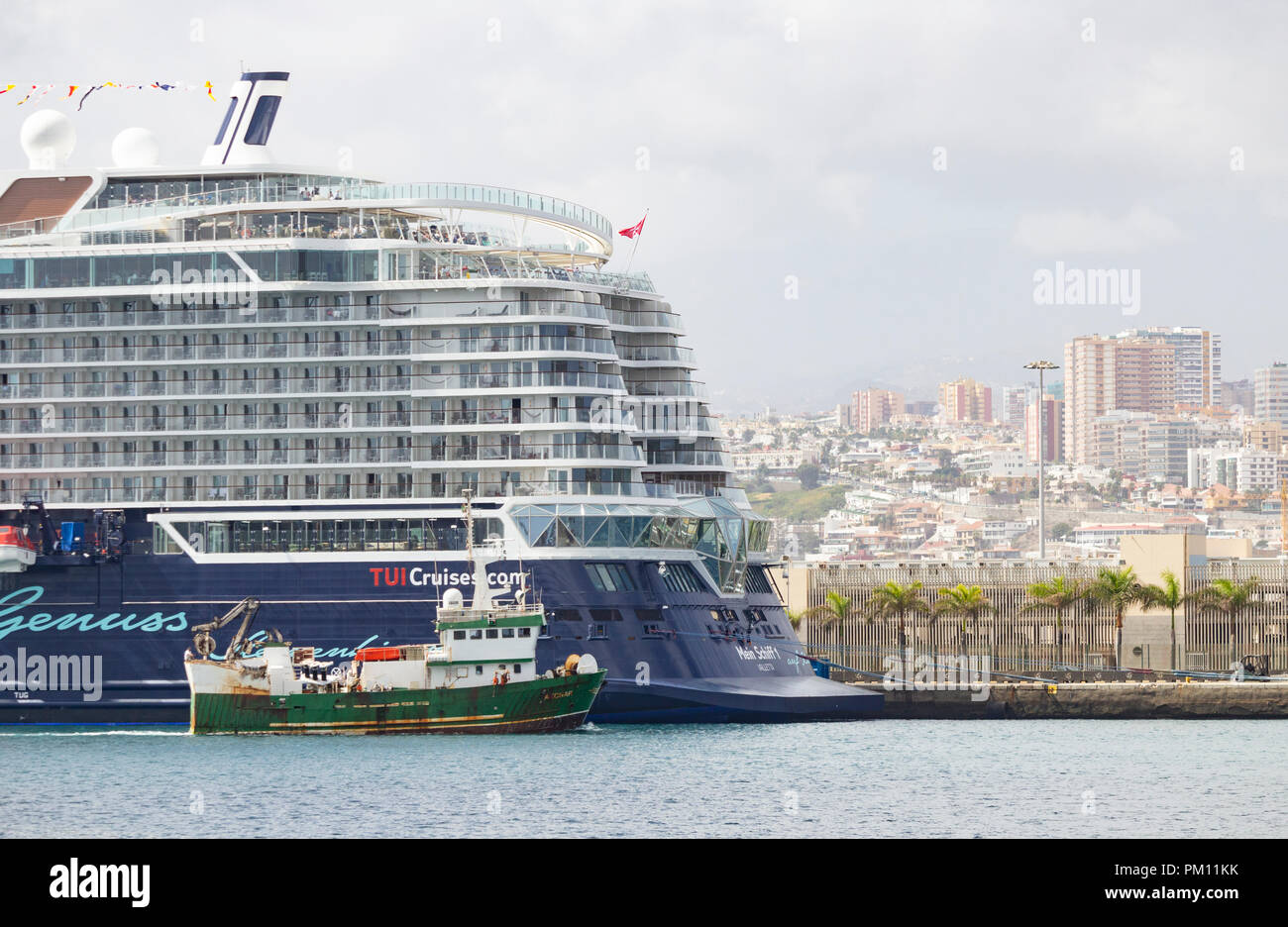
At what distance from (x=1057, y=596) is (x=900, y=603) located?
6.89 m

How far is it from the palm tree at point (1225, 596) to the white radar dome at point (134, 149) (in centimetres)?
4688

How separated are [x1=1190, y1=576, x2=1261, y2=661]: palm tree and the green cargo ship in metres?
38.4

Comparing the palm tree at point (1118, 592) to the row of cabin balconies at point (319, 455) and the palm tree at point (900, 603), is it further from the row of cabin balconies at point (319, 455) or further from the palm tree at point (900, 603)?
the row of cabin balconies at point (319, 455)

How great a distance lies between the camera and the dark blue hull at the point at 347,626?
51.9 m

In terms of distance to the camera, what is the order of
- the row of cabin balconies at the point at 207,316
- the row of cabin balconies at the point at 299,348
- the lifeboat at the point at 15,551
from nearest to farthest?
1. the lifeboat at the point at 15,551
2. the row of cabin balconies at the point at 299,348
3. the row of cabin balconies at the point at 207,316

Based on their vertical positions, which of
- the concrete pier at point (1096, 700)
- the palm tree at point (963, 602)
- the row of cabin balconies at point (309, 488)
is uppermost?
the row of cabin balconies at point (309, 488)

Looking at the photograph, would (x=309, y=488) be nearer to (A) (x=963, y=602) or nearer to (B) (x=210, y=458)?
(B) (x=210, y=458)

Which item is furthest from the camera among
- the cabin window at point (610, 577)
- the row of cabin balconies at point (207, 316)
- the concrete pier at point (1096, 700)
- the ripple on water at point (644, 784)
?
the concrete pier at point (1096, 700)

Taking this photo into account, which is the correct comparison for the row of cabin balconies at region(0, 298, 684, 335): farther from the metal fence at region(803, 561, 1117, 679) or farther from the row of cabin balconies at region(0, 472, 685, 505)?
the metal fence at region(803, 561, 1117, 679)

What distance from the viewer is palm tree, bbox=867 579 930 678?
77.7m

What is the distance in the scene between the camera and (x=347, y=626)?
52.3 meters

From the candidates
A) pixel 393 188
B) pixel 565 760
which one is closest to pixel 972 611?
pixel 393 188

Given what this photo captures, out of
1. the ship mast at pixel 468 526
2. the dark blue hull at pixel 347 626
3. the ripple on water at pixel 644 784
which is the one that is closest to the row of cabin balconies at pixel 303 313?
the ship mast at pixel 468 526

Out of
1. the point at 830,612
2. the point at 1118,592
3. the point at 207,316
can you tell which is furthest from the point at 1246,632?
the point at 207,316
